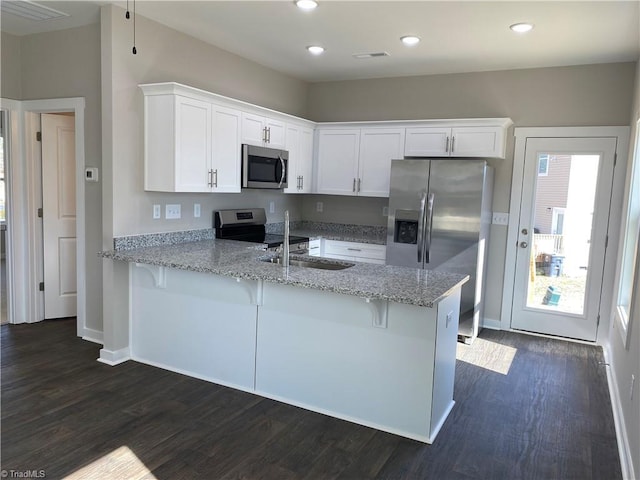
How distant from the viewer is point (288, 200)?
576 cm

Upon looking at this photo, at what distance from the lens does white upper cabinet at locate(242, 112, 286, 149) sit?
14.1 feet

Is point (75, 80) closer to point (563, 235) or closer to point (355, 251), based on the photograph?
point (355, 251)

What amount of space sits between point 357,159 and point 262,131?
1.22 metres

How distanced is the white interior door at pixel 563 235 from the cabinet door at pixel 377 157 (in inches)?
51.4

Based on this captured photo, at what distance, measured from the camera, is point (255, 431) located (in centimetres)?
274

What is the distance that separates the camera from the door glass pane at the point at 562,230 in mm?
4570

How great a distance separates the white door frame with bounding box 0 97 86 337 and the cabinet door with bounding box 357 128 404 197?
288cm

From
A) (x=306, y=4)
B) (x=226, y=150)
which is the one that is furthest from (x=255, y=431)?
(x=306, y=4)

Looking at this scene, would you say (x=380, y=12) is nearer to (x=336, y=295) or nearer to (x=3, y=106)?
(x=336, y=295)

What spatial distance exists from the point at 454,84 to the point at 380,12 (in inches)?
77.8

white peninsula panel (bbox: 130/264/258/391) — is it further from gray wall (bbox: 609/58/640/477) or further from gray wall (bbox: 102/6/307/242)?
gray wall (bbox: 609/58/640/477)

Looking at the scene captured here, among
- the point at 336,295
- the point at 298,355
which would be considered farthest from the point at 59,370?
the point at 336,295

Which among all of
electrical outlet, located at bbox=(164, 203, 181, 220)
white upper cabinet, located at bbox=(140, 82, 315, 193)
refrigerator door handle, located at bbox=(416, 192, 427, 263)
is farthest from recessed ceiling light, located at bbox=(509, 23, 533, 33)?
electrical outlet, located at bbox=(164, 203, 181, 220)

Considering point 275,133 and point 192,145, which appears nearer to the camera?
point 192,145
